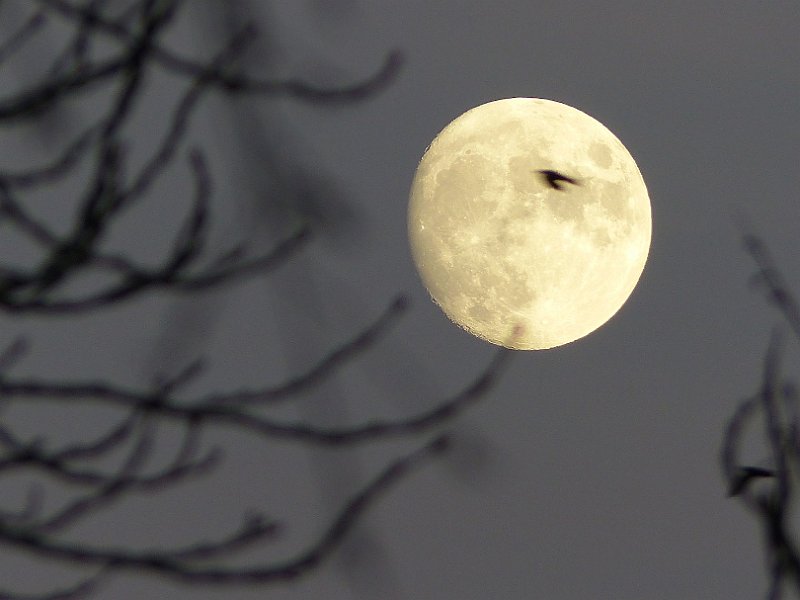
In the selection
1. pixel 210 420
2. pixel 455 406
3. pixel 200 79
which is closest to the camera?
pixel 200 79

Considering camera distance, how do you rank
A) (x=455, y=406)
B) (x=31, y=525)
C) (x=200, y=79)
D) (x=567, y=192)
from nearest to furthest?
(x=200, y=79), (x=455, y=406), (x=31, y=525), (x=567, y=192)

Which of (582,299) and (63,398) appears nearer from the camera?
(63,398)

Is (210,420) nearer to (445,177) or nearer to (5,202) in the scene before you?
(5,202)

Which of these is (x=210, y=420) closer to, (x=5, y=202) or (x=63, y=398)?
(x=63, y=398)

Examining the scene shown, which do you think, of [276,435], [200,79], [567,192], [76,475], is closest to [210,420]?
[276,435]

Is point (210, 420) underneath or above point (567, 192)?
underneath

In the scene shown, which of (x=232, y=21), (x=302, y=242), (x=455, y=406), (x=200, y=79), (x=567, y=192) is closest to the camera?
(x=232, y=21)

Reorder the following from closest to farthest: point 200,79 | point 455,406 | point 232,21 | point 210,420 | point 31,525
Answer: point 232,21 → point 200,79 → point 455,406 → point 210,420 → point 31,525

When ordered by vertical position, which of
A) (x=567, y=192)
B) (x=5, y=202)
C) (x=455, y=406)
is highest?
(x=567, y=192)

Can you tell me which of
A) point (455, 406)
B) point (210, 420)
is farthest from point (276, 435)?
point (455, 406)
